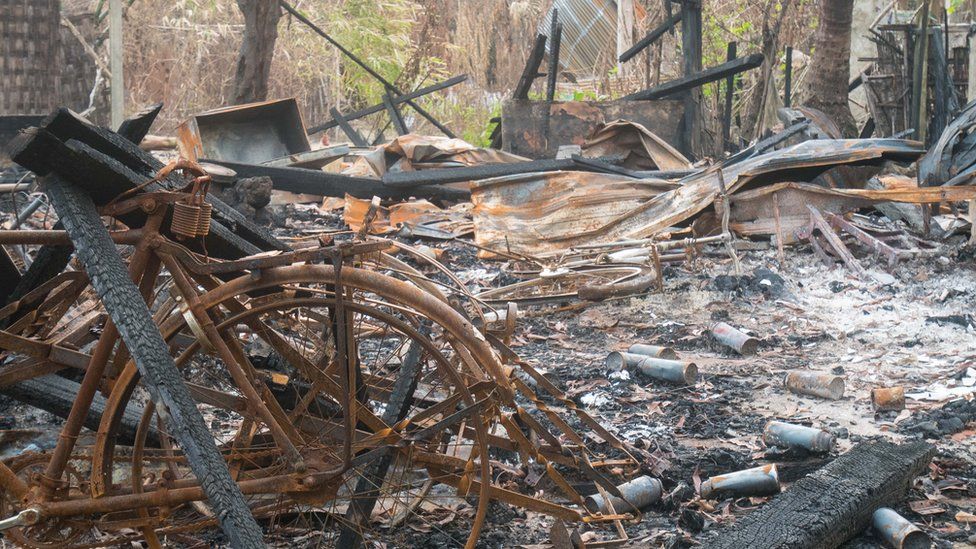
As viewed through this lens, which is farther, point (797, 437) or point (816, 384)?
point (816, 384)

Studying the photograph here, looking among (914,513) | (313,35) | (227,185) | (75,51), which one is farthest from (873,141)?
(313,35)

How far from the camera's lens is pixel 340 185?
39.2 feet

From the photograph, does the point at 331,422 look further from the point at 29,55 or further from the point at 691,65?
the point at 29,55

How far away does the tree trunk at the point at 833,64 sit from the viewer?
14211mm

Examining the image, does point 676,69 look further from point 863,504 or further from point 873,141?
point 863,504

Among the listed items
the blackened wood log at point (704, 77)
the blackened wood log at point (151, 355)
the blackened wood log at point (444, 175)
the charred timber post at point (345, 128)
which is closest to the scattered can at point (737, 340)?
the blackened wood log at point (151, 355)

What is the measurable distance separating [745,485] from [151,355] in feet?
8.14

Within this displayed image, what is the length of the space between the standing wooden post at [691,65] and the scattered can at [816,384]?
30.5 ft

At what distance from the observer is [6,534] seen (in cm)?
320

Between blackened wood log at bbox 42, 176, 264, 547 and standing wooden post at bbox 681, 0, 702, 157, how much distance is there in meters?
12.3

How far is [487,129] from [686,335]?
13588 mm

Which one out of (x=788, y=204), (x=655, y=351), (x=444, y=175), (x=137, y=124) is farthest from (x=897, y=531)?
(x=444, y=175)

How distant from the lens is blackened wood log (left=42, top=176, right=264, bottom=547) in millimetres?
2740

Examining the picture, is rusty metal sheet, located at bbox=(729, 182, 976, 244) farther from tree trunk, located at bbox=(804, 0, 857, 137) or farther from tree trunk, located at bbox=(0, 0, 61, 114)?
tree trunk, located at bbox=(0, 0, 61, 114)
